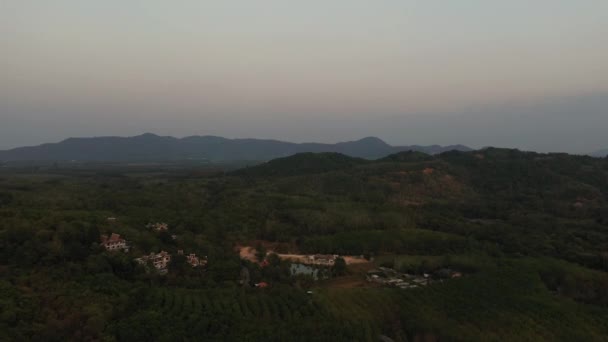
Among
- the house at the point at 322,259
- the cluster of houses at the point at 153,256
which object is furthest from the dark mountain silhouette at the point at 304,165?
the cluster of houses at the point at 153,256

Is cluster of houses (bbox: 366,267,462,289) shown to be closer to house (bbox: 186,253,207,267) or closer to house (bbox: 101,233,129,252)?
house (bbox: 186,253,207,267)

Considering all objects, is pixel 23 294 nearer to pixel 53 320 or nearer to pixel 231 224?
pixel 53 320

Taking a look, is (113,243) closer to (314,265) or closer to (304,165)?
(314,265)

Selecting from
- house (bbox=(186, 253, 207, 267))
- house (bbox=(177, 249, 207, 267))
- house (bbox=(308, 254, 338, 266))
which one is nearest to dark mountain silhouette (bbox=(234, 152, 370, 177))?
house (bbox=(308, 254, 338, 266))

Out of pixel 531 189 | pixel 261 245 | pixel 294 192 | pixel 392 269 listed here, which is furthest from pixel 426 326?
pixel 531 189

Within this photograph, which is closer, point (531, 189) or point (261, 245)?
point (261, 245)

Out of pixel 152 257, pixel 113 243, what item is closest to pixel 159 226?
pixel 113 243
